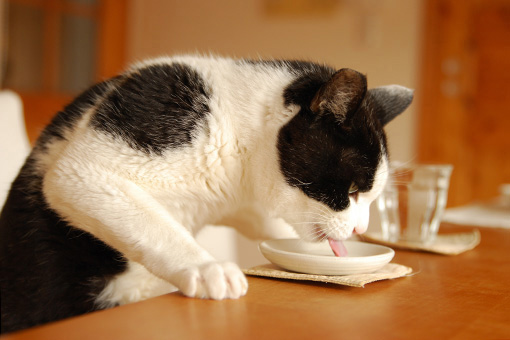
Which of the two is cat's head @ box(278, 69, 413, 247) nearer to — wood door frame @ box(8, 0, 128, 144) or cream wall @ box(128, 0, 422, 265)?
cream wall @ box(128, 0, 422, 265)

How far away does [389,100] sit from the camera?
41.8 inches

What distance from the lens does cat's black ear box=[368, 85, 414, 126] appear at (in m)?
1.05

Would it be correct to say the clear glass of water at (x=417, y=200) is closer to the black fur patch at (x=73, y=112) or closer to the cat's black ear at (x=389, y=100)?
the cat's black ear at (x=389, y=100)

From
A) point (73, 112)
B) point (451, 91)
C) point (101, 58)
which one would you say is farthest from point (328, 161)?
point (101, 58)

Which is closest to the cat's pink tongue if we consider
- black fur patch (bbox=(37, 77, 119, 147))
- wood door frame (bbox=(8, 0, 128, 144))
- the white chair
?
black fur patch (bbox=(37, 77, 119, 147))

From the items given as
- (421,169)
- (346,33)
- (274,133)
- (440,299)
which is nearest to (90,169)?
(274,133)

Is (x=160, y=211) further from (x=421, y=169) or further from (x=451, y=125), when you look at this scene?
(x=451, y=125)

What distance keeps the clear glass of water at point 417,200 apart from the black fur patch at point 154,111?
1.53ft

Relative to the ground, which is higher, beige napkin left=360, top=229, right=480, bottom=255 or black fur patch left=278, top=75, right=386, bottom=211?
black fur patch left=278, top=75, right=386, bottom=211

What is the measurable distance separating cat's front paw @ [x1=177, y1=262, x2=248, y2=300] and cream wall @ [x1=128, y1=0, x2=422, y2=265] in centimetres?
294

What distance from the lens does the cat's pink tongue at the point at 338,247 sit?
2.90 feet

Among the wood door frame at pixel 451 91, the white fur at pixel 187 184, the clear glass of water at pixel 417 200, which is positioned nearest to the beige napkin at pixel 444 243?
the clear glass of water at pixel 417 200

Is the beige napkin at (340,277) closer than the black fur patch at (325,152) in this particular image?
Yes

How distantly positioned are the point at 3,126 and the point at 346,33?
321 cm
